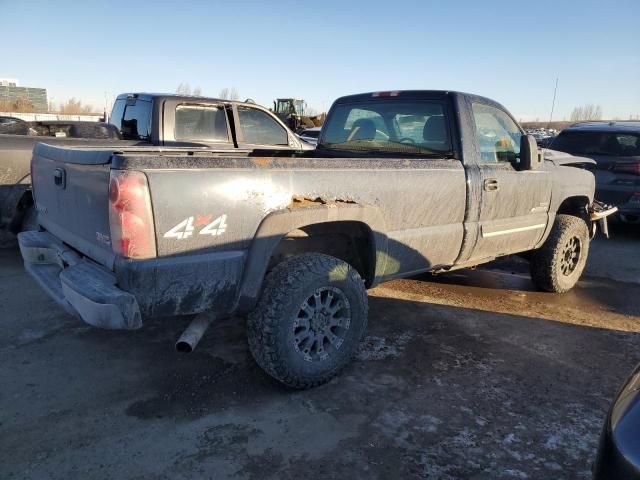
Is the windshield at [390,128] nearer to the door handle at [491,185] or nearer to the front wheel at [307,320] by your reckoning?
the door handle at [491,185]

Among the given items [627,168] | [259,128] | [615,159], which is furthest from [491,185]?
[615,159]

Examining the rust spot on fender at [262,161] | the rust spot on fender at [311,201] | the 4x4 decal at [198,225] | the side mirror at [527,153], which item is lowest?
the 4x4 decal at [198,225]

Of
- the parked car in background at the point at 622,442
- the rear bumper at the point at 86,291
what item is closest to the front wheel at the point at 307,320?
the rear bumper at the point at 86,291

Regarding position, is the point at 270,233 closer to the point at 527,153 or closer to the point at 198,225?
the point at 198,225

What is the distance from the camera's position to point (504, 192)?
428 centimetres

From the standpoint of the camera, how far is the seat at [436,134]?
162 inches

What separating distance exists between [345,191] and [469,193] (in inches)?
48.9

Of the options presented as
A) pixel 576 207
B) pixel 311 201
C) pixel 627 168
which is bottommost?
pixel 576 207

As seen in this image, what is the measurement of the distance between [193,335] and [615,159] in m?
→ 7.46

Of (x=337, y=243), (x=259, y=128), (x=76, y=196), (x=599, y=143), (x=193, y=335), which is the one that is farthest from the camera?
(x=599, y=143)

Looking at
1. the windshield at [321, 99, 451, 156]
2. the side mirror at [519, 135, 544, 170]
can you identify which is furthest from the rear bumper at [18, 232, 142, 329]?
the side mirror at [519, 135, 544, 170]

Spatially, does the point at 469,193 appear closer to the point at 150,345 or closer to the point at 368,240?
the point at 368,240

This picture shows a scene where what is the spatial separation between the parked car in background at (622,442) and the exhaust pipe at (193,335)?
6.25 feet

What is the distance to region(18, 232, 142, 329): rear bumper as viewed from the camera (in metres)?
2.48
